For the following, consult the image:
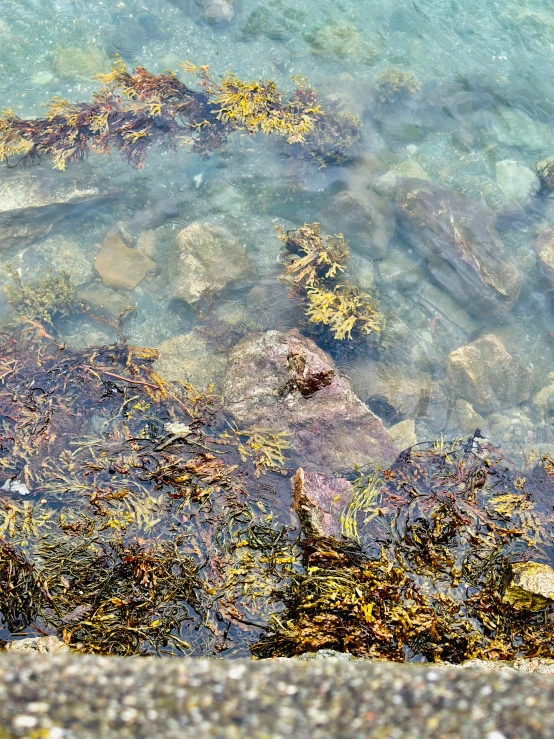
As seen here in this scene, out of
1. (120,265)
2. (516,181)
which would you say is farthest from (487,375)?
(120,265)

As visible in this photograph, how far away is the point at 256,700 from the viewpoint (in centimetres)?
170

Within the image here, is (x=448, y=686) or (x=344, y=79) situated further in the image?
(x=344, y=79)

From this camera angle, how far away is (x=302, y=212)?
803 cm

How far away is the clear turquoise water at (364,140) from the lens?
7.48 metres

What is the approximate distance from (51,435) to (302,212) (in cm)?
517

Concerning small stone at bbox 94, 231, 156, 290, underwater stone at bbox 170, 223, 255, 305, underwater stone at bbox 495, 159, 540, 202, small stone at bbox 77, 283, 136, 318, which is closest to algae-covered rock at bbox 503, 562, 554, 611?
underwater stone at bbox 170, 223, 255, 305

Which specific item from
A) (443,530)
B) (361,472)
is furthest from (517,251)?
(443,530)

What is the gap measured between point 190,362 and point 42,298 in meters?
2.61

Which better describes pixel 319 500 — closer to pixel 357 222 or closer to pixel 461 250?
pixel 357 222

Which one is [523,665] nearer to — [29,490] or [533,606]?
[533,606]

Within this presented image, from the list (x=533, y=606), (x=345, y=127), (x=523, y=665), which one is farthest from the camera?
(x=345, y=127)

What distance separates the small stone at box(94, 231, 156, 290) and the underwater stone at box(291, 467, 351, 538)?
4.37 m

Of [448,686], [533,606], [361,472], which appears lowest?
[361,472]

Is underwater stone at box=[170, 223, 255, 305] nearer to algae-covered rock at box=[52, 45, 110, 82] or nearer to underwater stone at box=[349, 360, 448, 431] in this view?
underwater stone at box=[349, 360, 448, 431]
